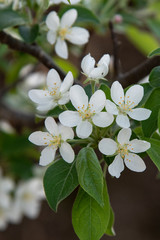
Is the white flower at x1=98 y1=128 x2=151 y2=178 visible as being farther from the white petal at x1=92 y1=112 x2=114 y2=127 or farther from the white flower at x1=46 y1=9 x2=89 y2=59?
the white flower at x1=46 y1=9 x2=89 y2=59

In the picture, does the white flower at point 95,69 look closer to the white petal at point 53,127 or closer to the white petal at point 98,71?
the white petal at point 98,71

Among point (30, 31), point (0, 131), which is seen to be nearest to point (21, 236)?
point (0, 131)

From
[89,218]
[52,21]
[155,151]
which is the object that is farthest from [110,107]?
[52,21]

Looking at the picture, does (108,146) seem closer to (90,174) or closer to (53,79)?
(90,174)

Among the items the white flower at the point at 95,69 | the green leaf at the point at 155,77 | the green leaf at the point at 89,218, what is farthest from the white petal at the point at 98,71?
the green leaf at the point at 89,218

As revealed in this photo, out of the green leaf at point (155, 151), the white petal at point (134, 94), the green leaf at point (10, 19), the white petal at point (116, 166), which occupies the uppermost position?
the white petal at point (134, 94)

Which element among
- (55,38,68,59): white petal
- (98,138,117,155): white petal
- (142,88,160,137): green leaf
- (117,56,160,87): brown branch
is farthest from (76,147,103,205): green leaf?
(55,38,68,59): white petal
